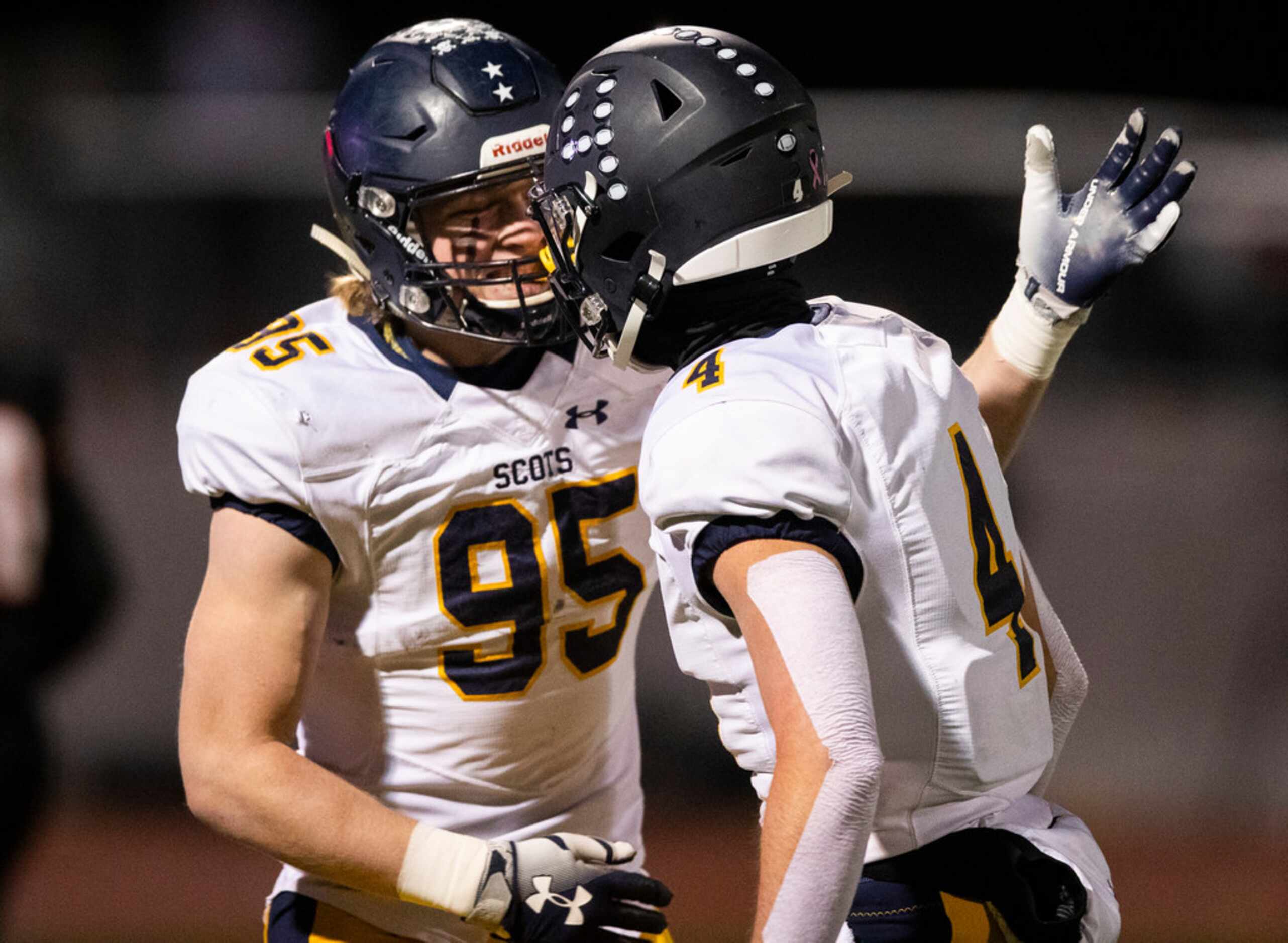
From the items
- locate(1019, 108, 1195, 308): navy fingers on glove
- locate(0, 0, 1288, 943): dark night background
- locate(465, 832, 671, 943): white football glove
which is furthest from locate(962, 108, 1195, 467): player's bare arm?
locate(0, 0, 1288, 943): dark night background

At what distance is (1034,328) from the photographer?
5.83ft

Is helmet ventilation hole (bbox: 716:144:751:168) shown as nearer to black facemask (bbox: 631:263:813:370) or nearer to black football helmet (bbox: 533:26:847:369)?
black football helmet (bbox: 533:26:847:369)

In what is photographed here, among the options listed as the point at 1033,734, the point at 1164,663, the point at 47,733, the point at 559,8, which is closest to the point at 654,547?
the point at 1033,734

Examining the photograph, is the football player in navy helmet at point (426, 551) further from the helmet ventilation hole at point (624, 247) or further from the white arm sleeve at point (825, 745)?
the white arm sleeve at point (825, 745)

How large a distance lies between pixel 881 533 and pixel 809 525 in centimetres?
11

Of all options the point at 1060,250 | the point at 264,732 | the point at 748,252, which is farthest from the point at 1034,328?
the point at 264,732

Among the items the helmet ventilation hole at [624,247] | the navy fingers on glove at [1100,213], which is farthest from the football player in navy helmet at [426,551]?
the helmet ventilation hole at [624,247]

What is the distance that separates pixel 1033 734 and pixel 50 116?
4.33 metres

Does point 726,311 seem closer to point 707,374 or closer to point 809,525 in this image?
point 707,374

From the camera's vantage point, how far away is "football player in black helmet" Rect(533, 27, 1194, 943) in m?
1.15

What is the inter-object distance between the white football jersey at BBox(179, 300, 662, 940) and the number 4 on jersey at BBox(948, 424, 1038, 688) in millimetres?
585

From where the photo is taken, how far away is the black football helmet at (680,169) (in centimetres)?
140

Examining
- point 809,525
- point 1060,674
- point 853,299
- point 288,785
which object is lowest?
point 853,299

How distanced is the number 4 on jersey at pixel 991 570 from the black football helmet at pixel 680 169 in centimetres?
29
